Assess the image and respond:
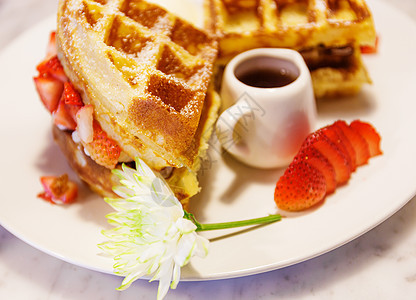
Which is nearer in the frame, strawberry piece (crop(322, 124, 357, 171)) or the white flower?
the white flower

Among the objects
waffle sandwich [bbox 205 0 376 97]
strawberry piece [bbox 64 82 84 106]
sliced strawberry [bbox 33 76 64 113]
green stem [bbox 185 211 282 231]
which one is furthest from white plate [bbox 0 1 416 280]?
strawberry piece [bbox 64 82 84 106]

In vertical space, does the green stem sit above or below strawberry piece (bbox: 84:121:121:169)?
below

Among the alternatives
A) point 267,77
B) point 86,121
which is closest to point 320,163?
point 267,77

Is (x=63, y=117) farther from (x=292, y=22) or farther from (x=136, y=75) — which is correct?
(x=292, y=22)

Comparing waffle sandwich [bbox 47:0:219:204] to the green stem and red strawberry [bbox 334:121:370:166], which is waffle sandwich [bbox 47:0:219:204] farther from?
red strawberry [bbox 334:121:370:166]

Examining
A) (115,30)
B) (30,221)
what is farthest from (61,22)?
(30,221)

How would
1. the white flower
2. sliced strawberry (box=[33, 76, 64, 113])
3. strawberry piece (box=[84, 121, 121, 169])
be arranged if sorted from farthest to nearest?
sliced strawberry (box=[33, 76, 64, 113]) < strawberry piece (box=[84, 121, 121, 169]) < the white flower

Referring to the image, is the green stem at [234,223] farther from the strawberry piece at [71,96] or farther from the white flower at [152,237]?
the strawberry piece at [71,96]
